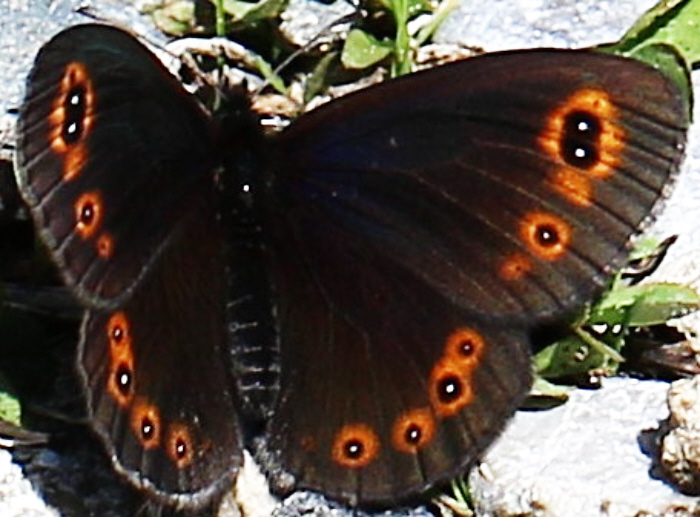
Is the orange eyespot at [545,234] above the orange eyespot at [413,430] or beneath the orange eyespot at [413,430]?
above

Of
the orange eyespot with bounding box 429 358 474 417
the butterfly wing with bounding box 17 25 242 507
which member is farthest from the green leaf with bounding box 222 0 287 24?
the orange eyespot with bounding box 429 358 474 417

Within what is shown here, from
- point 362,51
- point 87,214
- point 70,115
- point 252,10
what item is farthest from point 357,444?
point 252,10

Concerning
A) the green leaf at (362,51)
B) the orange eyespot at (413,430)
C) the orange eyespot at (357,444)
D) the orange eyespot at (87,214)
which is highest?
the orange eyespot at (87,214)

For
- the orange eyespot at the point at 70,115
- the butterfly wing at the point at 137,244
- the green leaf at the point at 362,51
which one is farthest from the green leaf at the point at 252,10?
the orange eyespot at the point at 70,115

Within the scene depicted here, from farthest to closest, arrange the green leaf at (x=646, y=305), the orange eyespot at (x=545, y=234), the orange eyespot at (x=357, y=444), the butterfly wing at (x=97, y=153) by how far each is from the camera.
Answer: the green leaf at (x=646, y=305) < the orange eyespot at (x=357, y=444) < the orange eyespot at (x=545, y=234) < the butterfly wing at (x=97, y=153)

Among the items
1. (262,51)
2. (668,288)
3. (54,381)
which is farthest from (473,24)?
(54,381)

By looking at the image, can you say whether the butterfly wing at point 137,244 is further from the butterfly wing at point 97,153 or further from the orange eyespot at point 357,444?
the orange eyespot at point 357,444

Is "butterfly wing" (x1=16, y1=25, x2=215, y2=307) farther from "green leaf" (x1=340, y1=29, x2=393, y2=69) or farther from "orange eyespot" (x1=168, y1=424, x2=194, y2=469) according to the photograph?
"green leaf" (x1=340, y1=29, x2=393, y2=69)
